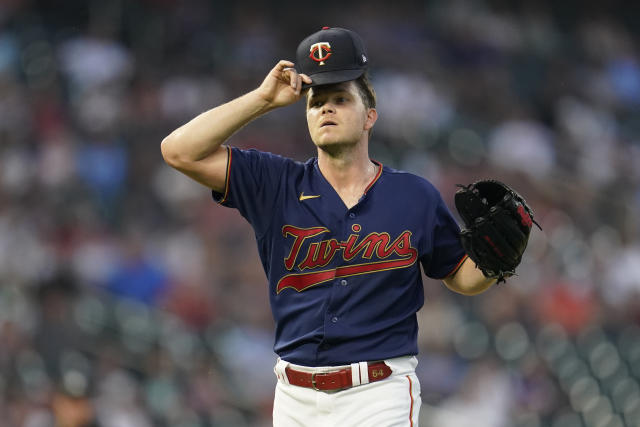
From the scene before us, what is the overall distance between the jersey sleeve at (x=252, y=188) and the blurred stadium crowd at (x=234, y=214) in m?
3.21

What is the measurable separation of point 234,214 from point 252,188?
5.35 metres

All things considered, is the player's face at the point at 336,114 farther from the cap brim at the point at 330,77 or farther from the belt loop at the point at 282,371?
the belt loop at the point at 282,371

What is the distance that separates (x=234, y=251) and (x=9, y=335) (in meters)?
2.17

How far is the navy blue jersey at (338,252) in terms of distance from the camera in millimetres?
3236

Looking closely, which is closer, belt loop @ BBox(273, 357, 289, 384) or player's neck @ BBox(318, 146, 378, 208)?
belt loop @ BBox(273, 357, 289, 384)

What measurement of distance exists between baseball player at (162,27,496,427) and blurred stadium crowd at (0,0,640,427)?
3.22 metres

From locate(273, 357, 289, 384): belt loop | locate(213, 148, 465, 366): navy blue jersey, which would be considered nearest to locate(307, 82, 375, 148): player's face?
locate(213, 148, 465, 366): navy blue jersey

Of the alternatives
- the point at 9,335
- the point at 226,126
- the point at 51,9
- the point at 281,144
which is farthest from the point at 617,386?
the point at 51,9

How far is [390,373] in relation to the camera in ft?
10.6

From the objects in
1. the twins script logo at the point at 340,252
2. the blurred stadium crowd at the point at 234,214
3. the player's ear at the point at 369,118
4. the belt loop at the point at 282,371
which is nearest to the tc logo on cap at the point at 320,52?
the player's ear at the point at 369,118

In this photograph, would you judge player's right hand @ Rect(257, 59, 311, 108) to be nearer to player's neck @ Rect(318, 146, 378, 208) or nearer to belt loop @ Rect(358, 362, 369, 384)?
player's neck @ Rect(318, 146, 378, 208)

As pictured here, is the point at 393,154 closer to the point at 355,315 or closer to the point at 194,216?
the point at 194,216

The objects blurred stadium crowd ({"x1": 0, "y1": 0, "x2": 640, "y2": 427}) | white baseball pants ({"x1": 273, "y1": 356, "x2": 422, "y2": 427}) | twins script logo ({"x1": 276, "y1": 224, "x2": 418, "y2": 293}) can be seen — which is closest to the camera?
white baseball pants ({"x1": 273, "y1": 356, "x2": 422, "y2": 427})

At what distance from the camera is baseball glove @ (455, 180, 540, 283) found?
3217 millimetres
